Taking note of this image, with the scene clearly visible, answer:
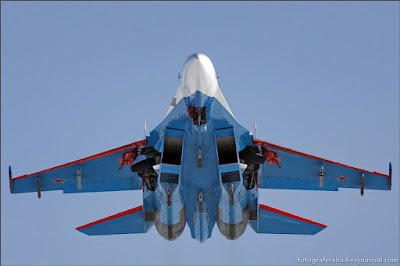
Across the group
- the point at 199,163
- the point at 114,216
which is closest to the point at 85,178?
the point at 114,216

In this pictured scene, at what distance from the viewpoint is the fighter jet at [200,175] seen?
2478 centimetres

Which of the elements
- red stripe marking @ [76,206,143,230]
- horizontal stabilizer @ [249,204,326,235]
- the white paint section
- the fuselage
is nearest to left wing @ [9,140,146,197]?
red stripe marking @ [76,206,143,230]

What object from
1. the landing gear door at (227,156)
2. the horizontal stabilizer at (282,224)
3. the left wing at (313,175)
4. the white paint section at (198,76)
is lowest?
the horizontal stabilizer at (282,224)

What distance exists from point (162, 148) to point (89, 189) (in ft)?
14.0

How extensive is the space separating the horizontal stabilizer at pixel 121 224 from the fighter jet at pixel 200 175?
0.03m

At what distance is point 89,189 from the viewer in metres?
28.6

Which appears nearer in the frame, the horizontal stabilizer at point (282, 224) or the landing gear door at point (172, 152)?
the landing gear door at point (172, 152)

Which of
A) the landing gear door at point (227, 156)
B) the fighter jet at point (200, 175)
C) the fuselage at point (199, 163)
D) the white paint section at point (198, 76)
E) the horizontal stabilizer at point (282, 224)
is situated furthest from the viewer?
the horizontal stabilizer at point (282, 224)

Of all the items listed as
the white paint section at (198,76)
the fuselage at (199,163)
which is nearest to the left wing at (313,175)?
the fuselage at (199,163)

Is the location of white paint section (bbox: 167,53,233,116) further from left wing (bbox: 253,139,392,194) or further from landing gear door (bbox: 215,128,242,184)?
left wing (bbox: 253,139,392,194)

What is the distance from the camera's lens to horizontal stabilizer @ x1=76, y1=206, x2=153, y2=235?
90.8 ft

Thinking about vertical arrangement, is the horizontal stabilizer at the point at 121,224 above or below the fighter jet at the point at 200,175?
below

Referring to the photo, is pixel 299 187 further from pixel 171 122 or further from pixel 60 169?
pixel 60 169

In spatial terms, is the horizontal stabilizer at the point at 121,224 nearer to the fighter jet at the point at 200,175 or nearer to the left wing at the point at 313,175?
the fighter jet at the point at 200,175
